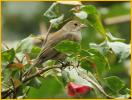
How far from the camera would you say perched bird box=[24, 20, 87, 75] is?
360cm

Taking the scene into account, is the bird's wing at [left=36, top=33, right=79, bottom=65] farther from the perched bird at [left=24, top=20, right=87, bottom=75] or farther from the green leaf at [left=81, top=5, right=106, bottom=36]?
the green leaf at [left=81, top=5, right=106, bottom=36]

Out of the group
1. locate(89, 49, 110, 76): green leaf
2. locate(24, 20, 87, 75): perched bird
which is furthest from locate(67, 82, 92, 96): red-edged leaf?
locate(89, 49, 110, 76): green leaf

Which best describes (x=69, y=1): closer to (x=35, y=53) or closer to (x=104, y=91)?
(x=35, y=53)

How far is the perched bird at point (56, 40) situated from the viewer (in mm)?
3605

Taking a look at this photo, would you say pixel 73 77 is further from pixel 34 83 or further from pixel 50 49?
pixel 50 49

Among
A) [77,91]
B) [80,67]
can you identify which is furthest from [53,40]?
[80,67]

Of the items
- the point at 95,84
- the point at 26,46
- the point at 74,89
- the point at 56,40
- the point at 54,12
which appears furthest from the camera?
the point at 56,40

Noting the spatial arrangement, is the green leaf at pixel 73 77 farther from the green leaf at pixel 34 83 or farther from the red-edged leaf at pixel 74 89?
the red-edged leaf at pixel 74 89

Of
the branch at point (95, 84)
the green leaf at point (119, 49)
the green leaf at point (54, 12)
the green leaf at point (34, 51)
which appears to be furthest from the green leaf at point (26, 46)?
the green leaf at point (119, 49)

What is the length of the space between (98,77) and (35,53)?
43 centimetres

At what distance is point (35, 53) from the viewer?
11.4 ft

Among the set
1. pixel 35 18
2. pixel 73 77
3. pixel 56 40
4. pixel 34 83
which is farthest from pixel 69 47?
pixel 35 18

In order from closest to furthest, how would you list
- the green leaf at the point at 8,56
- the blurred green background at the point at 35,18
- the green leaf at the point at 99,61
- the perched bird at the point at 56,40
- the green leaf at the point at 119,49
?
1. the green leaf at the point at 8,56
2. the green leaf at the point at 99,61
3. the green leaf at the point at 119,49
4. the perched bird at the point at 56,40
5. the blurred green background at the point at 35,18

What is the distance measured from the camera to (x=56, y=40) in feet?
13.4
